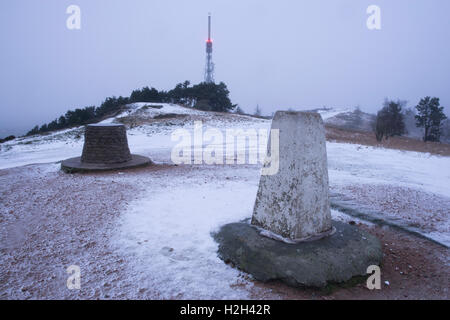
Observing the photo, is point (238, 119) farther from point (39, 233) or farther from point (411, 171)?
point (39, 233)

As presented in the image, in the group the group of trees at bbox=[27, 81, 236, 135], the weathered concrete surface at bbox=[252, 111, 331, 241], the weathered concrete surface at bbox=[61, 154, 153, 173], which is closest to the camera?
the weathered concrete surface at bbox=[252, 111, 331, 241]

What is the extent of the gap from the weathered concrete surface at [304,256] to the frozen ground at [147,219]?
0.58 ft

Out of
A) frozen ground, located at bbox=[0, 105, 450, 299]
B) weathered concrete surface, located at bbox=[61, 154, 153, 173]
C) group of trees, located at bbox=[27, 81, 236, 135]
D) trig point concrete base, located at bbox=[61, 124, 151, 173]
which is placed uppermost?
group of trees, located at bbox=[27, 81, 236, 135]

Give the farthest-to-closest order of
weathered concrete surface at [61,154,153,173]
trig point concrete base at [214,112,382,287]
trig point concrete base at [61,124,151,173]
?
trig point concrete base at [61,124,151,173] → weathered concrete surface at [61,154,153,173] → trig point concrete base at [214,112,382,287]

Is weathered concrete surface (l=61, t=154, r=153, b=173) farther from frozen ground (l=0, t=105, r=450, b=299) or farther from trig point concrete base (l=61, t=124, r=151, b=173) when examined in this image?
frozen ground (l=0, t=105, r=450, b=299)

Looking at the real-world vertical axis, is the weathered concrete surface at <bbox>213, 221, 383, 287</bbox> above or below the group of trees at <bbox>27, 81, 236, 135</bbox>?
below

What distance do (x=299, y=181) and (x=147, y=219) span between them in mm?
2480

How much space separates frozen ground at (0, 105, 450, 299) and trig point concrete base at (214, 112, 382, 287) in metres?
0.29

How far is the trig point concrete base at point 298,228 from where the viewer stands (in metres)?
2.90

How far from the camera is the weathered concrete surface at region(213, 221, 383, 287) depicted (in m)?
2.75

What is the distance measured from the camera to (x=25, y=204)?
16.5 ft

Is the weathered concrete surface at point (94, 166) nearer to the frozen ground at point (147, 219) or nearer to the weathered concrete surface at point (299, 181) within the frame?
the frozen ground at point (147, 219)

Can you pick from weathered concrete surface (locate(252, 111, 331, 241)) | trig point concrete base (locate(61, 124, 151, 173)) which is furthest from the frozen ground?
weathered concrete surface (locate(252, 111, 331, 241))

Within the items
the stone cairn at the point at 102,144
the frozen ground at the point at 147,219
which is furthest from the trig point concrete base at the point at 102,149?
the frozen ground at the point at 147,219
